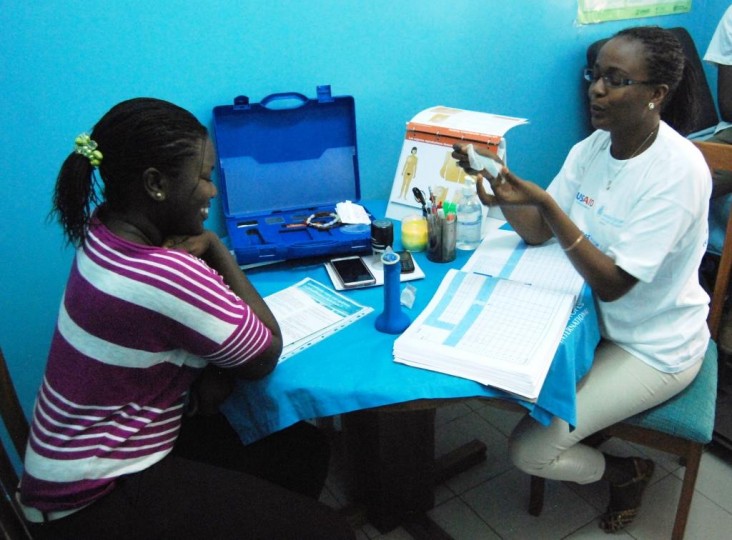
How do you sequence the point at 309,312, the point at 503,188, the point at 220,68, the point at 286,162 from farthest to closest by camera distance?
the point at 286,162, the point at 220,68, the point at 503,188, the point at 309,312

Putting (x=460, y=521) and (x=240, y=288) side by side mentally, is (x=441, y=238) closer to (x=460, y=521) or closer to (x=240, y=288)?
(x=240, y=288)

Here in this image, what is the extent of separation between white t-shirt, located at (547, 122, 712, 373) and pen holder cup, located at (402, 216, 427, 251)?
0.38 meters

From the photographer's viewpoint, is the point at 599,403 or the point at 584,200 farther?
the point at 584,200

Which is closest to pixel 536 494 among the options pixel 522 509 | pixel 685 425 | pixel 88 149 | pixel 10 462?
pixel 522 509

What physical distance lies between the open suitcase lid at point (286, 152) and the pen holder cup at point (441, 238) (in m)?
0.43

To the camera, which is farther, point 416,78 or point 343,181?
point 416,78

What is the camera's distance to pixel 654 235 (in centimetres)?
118

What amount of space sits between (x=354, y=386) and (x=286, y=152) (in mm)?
925

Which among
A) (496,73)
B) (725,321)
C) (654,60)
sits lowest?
(725,321)

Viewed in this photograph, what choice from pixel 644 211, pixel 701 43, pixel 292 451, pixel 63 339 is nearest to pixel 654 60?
pixel 644 211

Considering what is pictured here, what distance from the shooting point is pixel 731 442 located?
1.83 m

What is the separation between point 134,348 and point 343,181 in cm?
100

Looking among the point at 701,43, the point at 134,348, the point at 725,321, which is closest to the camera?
the point at 134,348

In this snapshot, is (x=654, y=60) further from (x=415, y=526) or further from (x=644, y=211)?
(x=415, y=526)
